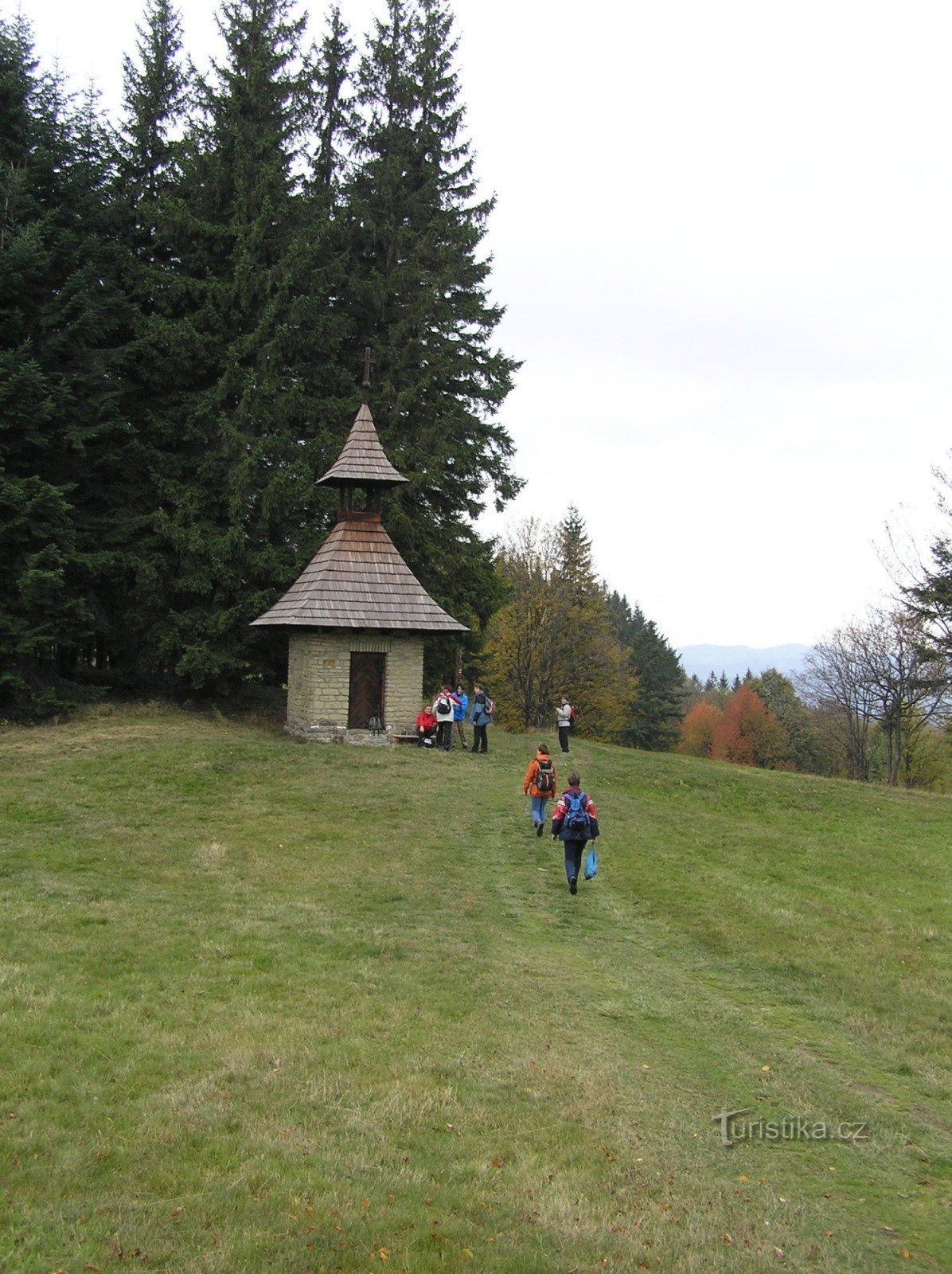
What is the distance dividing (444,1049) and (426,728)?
16447 mm

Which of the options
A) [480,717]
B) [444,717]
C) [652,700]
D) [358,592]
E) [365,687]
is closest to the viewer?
[444,717]

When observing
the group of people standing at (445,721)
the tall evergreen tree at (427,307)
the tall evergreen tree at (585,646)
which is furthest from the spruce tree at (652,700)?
the group of people standing at (445,721)

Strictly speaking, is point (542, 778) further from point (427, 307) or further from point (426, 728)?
point (427, 307)

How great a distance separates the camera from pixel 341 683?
77.9ft

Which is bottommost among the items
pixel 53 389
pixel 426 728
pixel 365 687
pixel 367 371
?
pixel 426 728

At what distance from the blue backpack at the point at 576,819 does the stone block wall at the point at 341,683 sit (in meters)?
11.4

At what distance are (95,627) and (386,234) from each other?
15696 mm

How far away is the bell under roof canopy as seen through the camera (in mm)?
25766

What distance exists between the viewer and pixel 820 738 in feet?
214

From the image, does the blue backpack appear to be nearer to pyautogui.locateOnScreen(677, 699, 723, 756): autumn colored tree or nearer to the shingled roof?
the shingled roof

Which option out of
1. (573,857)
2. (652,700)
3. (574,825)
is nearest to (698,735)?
(652,700)

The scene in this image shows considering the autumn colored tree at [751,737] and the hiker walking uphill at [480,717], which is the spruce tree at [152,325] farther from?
the autumn colored tree at [751,737]

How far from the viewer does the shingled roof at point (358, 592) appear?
23.6m

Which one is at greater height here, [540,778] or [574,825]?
[540,778]
